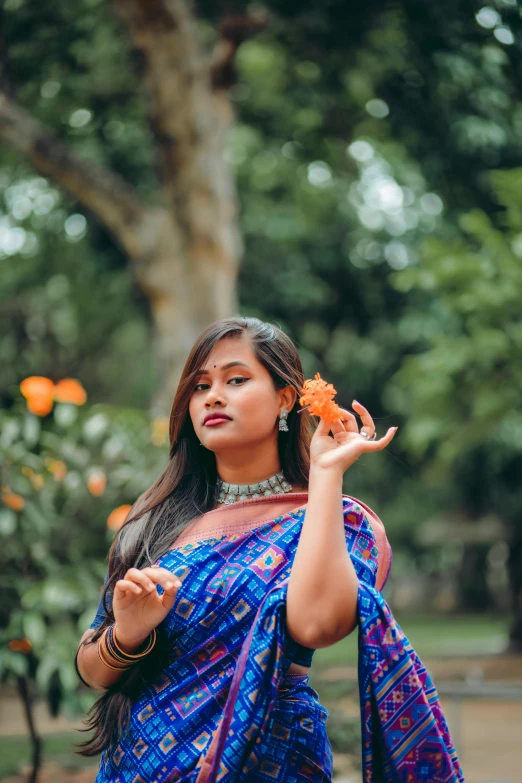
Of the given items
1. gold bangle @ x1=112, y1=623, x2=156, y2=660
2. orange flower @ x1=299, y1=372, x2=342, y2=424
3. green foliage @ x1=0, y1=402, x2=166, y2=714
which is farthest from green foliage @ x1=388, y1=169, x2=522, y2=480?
gold bangle @ x1=112, y1=623, x2=156, y2=660

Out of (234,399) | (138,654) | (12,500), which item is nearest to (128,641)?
(138,654)

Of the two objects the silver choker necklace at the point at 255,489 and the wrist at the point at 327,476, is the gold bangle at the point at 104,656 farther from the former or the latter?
the wrist at the point at 327,476

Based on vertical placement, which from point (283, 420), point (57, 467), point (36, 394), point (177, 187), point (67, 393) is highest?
point (283, 420)

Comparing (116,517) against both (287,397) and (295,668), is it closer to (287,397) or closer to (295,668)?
(287,397)

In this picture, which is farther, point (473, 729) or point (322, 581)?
point (473, 729)

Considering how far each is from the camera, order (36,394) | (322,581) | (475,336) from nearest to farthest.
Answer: (322,581)
(36,394)
(475,336)

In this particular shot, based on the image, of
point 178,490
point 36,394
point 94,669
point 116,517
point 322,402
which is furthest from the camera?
point 36,394

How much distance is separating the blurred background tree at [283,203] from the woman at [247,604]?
1.78 ft

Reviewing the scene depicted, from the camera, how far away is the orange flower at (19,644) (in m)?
4.61

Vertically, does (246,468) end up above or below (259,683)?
above

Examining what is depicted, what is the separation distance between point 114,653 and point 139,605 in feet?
0.43

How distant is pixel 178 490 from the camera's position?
210 centimetres

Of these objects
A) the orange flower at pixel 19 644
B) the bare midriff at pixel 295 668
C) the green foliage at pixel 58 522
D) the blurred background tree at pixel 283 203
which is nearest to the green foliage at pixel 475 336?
the blurred background tree at pixel 283 203

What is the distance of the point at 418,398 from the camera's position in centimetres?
847
